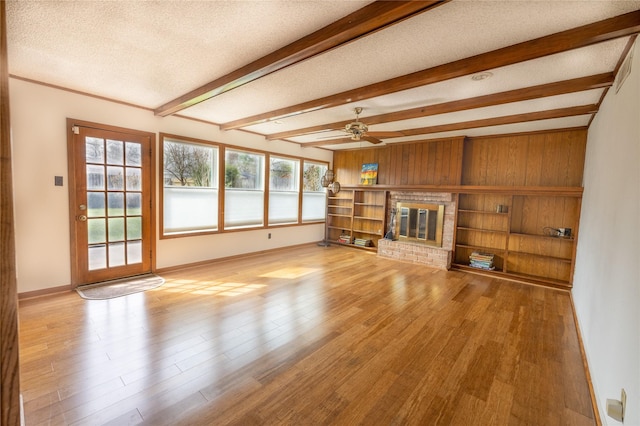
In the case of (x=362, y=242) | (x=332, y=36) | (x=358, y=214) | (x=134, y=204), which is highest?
(x=332, y=36)

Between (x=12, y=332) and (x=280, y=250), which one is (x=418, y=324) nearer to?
(x=12, y=332)

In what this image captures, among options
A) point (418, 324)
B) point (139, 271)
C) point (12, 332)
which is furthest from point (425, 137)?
point (12, 332)

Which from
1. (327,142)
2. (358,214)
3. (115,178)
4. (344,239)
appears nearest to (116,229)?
(115,178)

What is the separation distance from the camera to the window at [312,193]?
7430 millimetres

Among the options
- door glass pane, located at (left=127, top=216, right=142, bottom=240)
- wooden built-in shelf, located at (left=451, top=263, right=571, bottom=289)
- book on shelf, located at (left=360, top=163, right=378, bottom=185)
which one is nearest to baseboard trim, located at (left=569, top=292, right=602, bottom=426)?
wooden built-in shelf, located at (left=451, top=263, right=571, bottom=289)

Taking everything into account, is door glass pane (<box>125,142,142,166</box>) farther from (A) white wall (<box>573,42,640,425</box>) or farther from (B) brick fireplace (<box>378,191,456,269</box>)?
(A) white wall (<box>573,42,640,425</box>)

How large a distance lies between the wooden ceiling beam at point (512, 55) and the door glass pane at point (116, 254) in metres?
3.68

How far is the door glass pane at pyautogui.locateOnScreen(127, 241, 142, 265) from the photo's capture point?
4375 mm

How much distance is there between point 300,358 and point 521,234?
4528 mm

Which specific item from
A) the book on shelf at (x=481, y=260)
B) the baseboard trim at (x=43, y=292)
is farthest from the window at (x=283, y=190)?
the book on shelf at (x=481, y=260)

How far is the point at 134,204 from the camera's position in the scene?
4383mm

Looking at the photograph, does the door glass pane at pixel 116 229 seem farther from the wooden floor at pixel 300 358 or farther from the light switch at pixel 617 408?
the light switch at pixel 617 408

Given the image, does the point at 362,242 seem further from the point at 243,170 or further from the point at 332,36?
the point at 332,36

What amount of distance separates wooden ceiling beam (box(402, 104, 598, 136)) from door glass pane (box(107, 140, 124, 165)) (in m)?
4.57
